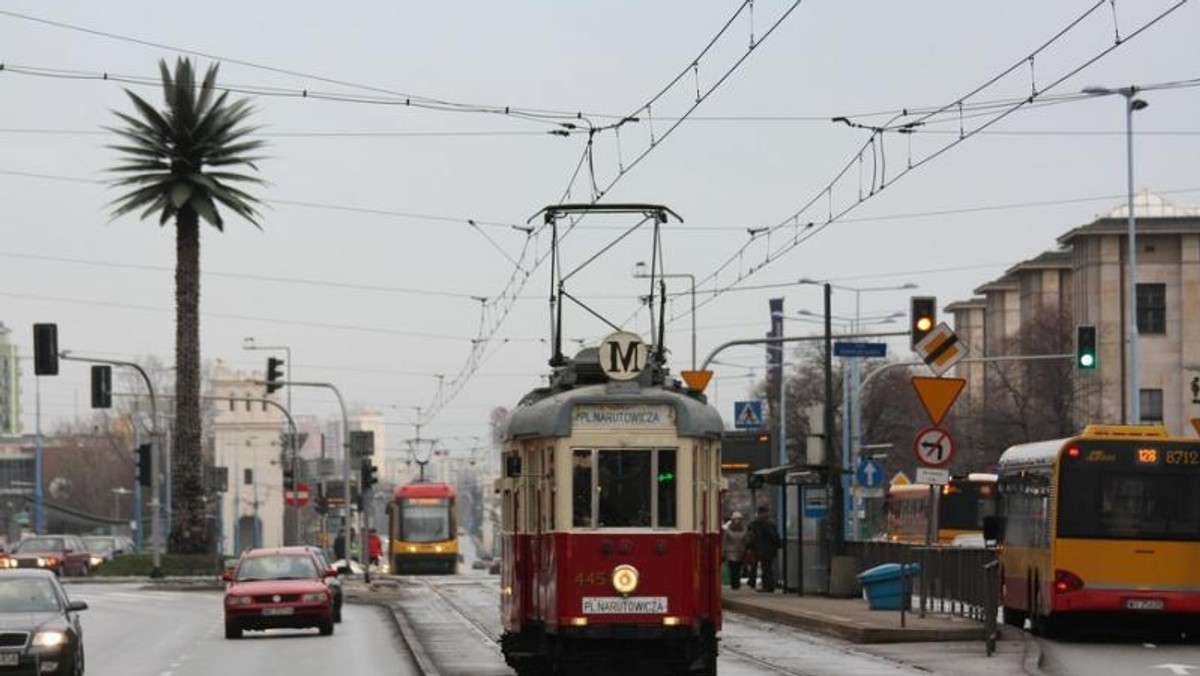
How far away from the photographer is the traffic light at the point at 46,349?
5500 centimetres

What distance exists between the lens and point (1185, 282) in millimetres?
96688

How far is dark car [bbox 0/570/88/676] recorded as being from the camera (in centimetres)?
2452

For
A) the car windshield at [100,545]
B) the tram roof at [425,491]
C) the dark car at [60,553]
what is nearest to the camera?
the dark car at [60,553]

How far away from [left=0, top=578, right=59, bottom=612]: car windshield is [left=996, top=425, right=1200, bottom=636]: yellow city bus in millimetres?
13043

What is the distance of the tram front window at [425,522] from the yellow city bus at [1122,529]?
55.4 meters

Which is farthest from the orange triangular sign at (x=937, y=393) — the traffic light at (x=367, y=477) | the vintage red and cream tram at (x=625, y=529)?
the traffic light at (x=367, y=477)

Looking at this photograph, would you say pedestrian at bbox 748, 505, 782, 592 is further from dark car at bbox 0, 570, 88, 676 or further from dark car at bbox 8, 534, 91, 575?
dark car at bbox 8, 534, 91, 575

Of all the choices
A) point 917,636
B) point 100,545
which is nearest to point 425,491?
point 100,545

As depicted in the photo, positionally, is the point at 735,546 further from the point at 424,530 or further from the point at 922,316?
the point at 424,530

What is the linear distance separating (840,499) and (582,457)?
1991 centimetres

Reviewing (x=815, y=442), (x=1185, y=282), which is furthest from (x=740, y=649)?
(x=1185, y=282)

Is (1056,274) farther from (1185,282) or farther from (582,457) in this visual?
(582,457)

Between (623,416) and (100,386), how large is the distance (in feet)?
139

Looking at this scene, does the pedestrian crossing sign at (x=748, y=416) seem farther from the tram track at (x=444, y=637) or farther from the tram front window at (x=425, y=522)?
the tram front window at (x=425, y=522)
